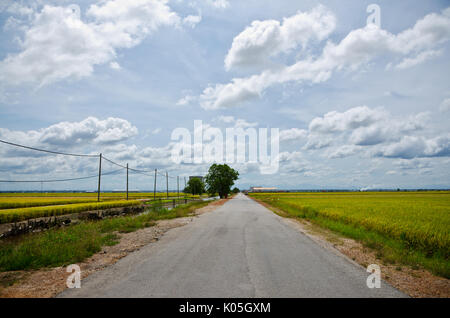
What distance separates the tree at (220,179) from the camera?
82.6 metres

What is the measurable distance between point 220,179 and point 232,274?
77676 millimetres

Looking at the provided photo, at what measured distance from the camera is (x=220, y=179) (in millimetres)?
83125

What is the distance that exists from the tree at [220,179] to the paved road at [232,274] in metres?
74.0

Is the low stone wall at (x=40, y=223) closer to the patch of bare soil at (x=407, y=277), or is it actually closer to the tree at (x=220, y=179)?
the patch of bare soil at (x=407, y=277)

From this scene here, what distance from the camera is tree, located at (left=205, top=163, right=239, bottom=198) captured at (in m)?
82.6

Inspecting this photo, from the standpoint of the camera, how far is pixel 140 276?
18.0 feet

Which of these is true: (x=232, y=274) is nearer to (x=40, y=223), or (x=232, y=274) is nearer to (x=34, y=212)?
(x=40, y=223)

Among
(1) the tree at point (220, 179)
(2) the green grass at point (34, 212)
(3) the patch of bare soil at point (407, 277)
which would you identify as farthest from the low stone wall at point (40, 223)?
(1) the tree at point (220, 179)

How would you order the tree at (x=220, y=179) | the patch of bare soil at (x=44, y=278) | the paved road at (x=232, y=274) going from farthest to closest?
the tree at (x=220, y=179) → the patch of bare soil at (x=44, y=278) → the paved road at (x=232, y=274)

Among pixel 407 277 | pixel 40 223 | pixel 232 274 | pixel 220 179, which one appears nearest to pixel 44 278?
pixel 232 274

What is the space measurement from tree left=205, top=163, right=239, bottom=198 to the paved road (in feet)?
243
